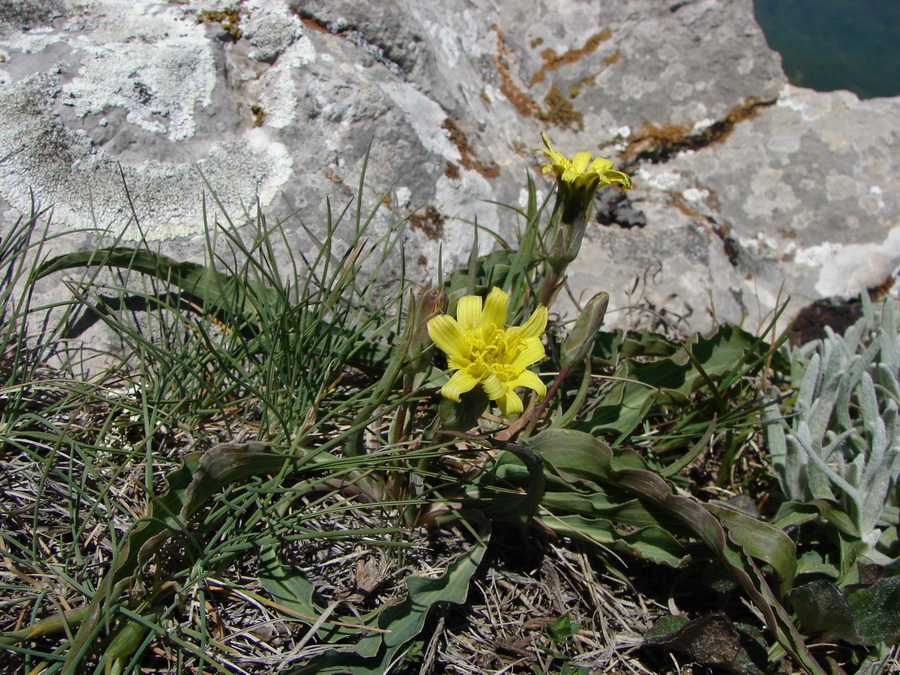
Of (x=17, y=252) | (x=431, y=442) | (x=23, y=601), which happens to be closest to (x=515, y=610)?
(x=431, y=442)

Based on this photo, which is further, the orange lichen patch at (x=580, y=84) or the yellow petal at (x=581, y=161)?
the orange lichen patch at (x=580, y=84)

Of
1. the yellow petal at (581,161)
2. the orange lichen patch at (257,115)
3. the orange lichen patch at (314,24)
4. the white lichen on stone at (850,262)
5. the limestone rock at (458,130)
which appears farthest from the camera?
the white lichen on stone at (850,262)

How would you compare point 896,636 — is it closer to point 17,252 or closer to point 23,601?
point 23,601

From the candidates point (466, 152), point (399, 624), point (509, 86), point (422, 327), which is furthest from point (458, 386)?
point (509, 86)

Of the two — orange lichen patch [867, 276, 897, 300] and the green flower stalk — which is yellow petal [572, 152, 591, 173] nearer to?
the green flower stalk

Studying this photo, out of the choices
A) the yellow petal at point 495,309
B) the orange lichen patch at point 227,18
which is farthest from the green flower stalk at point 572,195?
the orange lichen patch at point 227,18

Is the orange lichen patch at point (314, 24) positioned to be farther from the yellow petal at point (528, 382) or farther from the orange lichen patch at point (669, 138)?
the yellow petal at point (528, 382)

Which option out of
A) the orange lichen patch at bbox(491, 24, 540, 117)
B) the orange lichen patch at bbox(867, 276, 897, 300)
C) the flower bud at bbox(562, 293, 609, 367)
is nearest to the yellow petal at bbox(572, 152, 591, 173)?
the flower bud at bbox(562, 293, 609, 367)
